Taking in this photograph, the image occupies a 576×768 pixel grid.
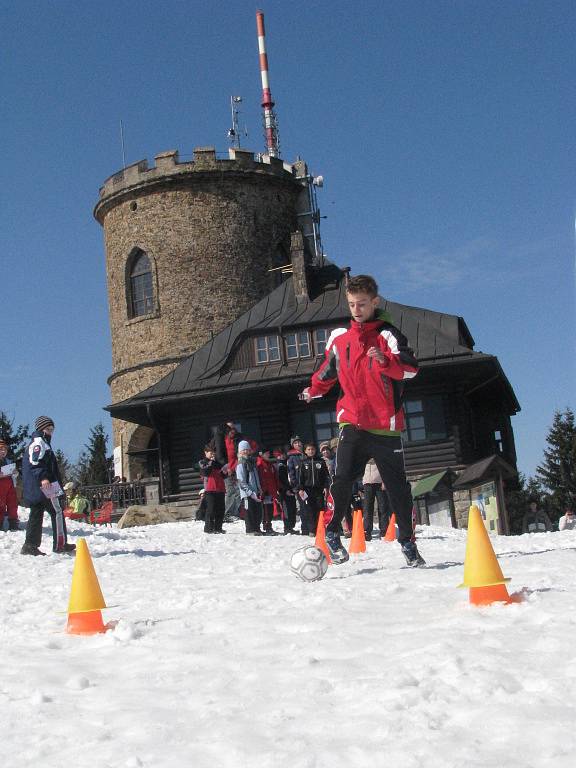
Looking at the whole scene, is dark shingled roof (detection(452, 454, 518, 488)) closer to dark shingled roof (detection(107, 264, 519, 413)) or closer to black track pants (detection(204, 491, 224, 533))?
dark shingled roof (detection(107, 264, 519, 413))

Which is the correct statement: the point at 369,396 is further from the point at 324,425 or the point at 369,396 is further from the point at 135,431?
the point at 135,431

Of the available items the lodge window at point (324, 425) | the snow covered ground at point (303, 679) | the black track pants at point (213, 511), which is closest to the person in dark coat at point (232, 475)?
the black track pants at point (213, 511)

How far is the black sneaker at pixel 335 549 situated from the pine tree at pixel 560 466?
45533mm

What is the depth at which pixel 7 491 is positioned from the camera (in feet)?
50.6

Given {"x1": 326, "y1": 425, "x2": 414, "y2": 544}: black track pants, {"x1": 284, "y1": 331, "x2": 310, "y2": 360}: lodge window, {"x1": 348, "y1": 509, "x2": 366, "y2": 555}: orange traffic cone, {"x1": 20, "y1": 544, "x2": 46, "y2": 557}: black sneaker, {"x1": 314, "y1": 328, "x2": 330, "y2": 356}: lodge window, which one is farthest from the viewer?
{"x1": 284, "y1": 331, "x2": 310, "y2": 360}: lodge window

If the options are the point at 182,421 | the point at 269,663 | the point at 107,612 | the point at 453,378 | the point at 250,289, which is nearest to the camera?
the point at 269,663

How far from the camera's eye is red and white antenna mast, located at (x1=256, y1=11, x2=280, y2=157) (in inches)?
1902

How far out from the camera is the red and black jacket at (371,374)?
7.32 meters

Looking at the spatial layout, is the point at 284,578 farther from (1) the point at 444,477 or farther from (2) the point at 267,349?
(2) the point at 267,349

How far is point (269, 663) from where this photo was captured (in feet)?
14.0

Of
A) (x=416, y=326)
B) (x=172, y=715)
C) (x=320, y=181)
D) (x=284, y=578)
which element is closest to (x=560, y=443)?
(x=320, y=181)

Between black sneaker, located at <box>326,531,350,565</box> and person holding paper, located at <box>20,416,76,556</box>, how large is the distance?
5.05 metres

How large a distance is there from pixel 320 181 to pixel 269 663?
129 ft

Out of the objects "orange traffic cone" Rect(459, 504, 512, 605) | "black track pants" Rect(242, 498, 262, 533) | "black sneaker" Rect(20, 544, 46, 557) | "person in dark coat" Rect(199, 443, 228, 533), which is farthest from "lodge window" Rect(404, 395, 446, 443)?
"orange traffic cone" Rect(459, 504, 512, 605)
